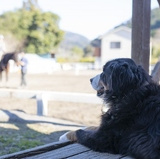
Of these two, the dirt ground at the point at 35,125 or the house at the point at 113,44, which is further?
the house at the point at 113,44

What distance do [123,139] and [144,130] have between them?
0.73 feet

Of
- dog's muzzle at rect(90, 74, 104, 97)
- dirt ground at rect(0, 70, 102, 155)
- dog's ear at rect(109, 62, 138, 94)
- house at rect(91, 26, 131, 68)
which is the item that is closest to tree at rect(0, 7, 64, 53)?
house at rect(91, 26, 131, 68)

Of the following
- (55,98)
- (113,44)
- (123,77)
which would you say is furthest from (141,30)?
(113,44)

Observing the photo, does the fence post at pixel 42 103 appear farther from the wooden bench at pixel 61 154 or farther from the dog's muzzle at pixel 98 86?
the wooden bench at pixel 61 154

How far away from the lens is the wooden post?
4539 millimetres

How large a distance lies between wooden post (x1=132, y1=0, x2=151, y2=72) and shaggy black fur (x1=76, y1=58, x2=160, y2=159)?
1574 millimetres

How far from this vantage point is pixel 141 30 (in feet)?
15.0

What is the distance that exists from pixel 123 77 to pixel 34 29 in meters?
55.9

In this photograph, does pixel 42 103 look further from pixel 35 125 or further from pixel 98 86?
pixel 98 86

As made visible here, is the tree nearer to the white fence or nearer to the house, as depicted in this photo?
the house

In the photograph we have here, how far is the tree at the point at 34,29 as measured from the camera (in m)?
57.2

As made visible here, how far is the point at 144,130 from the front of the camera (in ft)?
8.17

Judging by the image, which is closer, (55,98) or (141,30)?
(141,30)

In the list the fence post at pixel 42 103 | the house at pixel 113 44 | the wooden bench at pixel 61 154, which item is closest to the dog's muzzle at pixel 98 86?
the wooden bench at pixel 61 154
